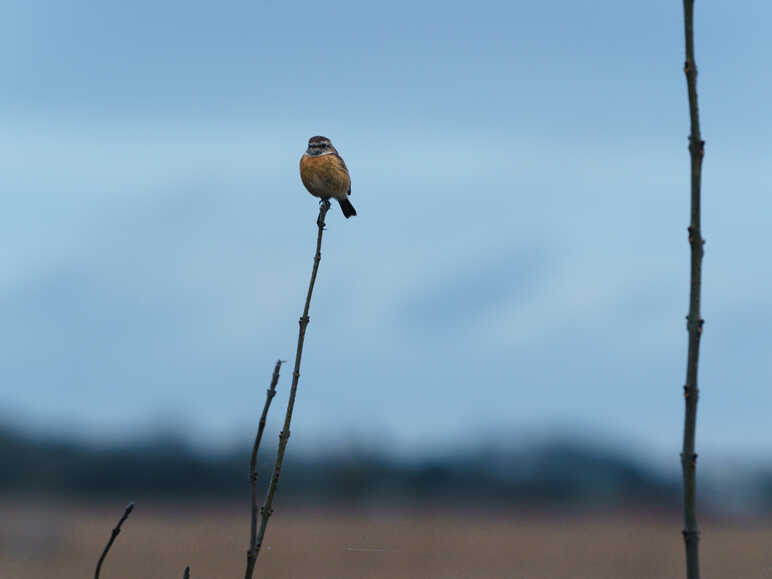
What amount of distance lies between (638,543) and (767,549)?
2524 millimetres

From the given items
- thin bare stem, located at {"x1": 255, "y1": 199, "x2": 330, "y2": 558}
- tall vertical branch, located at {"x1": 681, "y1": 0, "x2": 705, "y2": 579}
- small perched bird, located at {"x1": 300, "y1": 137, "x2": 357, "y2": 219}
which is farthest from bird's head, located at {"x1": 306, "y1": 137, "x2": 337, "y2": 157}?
tall vertical branch, located at {"x1": 681, "y1": 0, "x2": 705, "y2": 579}

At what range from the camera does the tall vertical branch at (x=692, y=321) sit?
0.93 meters

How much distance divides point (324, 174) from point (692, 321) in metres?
2.27

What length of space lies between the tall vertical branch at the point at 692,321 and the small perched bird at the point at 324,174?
203 cm

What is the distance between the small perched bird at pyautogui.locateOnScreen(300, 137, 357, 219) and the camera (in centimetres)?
309

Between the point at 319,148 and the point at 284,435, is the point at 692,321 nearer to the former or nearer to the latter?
the point at 284,435

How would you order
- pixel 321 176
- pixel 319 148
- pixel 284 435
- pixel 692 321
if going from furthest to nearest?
pixel 319 148
pixel 321 176
pixel 284 435
pixel 692 321

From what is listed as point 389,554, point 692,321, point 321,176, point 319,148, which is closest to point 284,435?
point 692,321

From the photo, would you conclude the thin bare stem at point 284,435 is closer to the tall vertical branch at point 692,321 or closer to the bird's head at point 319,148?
the tall vertical branch at point 692,321

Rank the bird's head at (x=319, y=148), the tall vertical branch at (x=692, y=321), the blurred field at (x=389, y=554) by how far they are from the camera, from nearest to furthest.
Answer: the tall vertical branch at (x=692, y=321) → the bird's head at (x=319, y=148) → the blurred field at (x=389, y=554)

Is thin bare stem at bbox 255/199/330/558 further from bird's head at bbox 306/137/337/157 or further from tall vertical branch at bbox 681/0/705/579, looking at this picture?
bird's head at bbox 306/137/337/157

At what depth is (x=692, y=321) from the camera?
37.4 inches

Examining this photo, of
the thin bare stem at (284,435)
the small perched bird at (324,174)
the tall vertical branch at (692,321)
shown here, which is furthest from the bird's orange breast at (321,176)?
the tall vertical branch at (692,321)

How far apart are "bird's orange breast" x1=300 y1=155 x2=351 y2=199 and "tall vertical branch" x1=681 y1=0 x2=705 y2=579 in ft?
6.80
